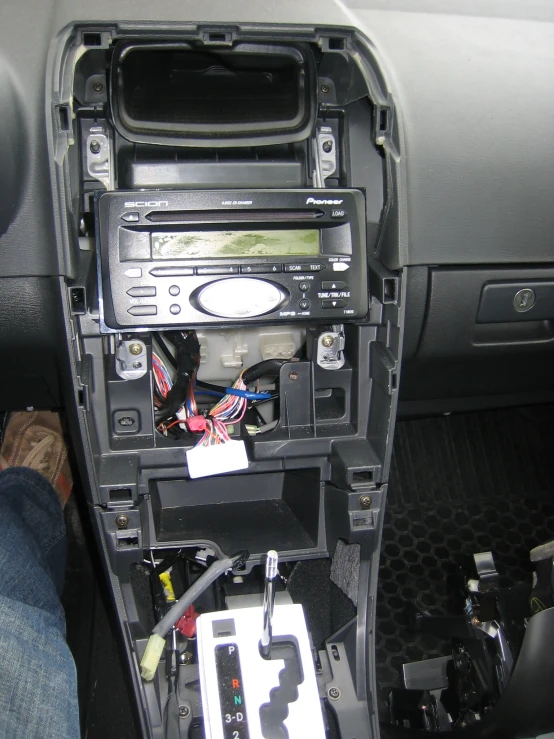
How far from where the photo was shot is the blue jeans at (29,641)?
1.07m

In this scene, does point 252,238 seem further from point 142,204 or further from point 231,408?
point 231,408

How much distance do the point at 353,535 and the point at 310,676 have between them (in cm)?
26

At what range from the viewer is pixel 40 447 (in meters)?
1.98

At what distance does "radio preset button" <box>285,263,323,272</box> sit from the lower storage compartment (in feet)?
1.38

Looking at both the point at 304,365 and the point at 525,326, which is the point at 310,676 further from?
the point at 525,326

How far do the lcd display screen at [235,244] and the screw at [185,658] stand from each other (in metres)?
0.76

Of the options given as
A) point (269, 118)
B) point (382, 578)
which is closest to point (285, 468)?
point (269, 118)

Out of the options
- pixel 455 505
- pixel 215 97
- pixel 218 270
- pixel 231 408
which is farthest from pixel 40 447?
pixel 455 505

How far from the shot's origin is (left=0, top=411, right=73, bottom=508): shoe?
1951mm

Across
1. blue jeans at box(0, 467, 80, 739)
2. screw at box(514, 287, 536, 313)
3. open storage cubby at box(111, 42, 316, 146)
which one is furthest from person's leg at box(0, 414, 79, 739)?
screw at box(514, 287, 536, 313)

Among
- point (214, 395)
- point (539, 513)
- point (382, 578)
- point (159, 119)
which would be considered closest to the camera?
point (159, 119)

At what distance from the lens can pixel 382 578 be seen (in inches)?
77.3

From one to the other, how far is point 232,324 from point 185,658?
0.65m

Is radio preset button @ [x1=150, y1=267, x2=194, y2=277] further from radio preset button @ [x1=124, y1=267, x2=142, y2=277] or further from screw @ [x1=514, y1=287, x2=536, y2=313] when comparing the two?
screw @ [x1=514, y1=287, x2=536, y2=313]
